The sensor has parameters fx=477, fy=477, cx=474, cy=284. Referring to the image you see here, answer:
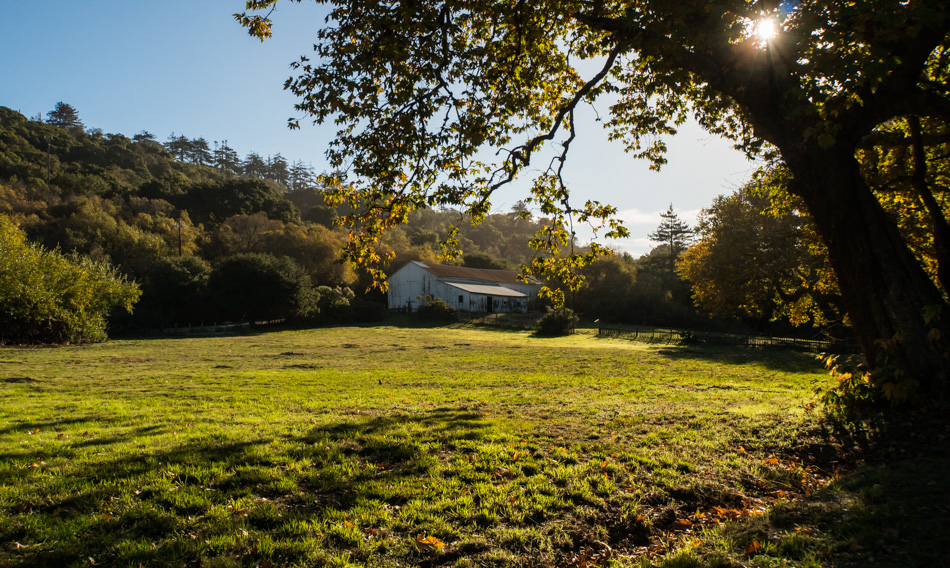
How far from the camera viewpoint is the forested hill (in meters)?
44.2

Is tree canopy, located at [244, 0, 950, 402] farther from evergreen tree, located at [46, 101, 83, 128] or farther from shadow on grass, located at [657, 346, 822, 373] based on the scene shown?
evergreen tree, located at [46, 101, 83, 128]

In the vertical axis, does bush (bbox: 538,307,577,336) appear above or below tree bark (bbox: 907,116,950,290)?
below

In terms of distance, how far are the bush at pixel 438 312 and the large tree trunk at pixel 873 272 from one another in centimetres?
4218

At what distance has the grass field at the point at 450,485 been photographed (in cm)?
379

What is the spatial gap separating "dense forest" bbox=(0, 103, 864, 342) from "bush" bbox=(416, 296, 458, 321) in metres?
5.53

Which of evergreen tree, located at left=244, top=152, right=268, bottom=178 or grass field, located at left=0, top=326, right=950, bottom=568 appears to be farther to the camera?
evergreen tree, located at left=244, top=152, right=268, bottom=178

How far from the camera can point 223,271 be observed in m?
43.9

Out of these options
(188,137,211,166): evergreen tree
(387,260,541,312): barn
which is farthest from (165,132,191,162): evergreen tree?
(387,260,541,312): barn

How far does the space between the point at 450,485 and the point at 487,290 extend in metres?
53.2

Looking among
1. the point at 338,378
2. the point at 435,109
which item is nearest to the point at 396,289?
the point at 338,378

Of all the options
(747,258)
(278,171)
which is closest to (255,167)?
(278,171)

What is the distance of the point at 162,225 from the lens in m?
54.2

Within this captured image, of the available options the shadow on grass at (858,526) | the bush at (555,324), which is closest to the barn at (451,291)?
the bush at (555,324)

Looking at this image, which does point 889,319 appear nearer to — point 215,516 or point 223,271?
point 215,516
